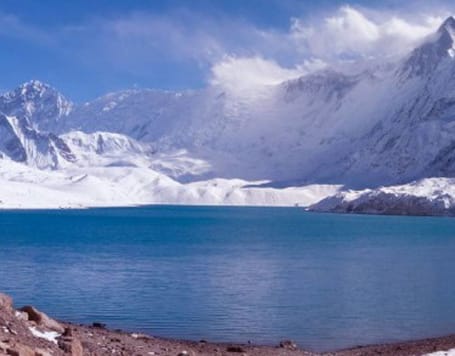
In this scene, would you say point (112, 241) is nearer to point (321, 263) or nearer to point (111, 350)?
point (321, 263)

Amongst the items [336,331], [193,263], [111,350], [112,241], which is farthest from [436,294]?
[112,241]

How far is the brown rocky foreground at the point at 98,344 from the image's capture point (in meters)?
31.8

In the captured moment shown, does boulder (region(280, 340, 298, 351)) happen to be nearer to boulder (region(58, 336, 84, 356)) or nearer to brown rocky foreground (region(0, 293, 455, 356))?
brown rocky foreground (region(0, 293, 455, 356))

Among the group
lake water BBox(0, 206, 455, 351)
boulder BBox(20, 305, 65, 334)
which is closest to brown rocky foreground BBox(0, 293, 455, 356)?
boulder BBox(20, 305, 65, 334)

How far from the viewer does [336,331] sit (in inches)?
2148

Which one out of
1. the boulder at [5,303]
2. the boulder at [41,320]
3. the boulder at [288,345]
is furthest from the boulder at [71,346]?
the boulder at [288,345]

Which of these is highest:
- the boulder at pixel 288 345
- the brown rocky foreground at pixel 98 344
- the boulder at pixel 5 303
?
the boulder at pixel 5 303

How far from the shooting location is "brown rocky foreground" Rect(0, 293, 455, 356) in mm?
31766

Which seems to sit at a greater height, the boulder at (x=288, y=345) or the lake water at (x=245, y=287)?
the lake water at (x=245, y=287)

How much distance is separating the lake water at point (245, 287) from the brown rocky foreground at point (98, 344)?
11.9 ft

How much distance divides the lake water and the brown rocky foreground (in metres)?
3.62

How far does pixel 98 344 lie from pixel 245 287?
3795 cm

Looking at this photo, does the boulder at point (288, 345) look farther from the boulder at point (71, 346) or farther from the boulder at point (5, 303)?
the boulder at point (5, 303)

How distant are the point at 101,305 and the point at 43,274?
2275 cm
